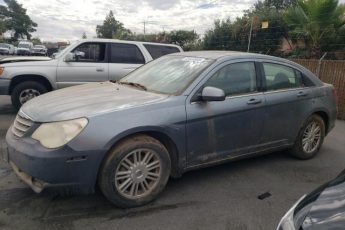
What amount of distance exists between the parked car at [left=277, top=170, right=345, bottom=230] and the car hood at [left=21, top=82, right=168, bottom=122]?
6.61 feet

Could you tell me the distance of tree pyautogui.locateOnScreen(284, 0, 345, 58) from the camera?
12523 mm

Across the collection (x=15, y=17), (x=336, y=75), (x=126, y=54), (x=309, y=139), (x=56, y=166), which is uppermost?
(x=15, y=17)

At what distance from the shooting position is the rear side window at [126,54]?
8.82 metres

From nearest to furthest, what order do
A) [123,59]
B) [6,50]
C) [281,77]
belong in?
[281,77] < [123,59] < [6,50]

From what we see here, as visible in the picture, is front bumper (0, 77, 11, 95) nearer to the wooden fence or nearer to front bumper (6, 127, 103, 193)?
front bumper (6, 127, 103, 193)

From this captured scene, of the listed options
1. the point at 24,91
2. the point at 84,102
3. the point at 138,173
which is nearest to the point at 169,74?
the point at 84,102

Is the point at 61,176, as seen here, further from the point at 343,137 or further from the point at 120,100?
the point at 343,137

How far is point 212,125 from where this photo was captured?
425 centimetres

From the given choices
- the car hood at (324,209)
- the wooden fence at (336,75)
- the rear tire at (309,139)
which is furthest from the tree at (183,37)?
the car hood at (324,209)

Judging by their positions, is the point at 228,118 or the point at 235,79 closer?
the point at 228,118

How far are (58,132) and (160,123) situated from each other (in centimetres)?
101

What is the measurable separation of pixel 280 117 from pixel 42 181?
10.3ft

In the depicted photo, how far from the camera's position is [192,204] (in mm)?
3979

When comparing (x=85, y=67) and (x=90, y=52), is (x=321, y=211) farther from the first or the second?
(x=90, y=52)
